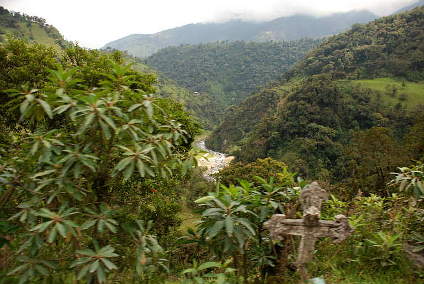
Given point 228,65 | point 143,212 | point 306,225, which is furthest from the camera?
point 228,65

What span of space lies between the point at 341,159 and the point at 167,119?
142 feet

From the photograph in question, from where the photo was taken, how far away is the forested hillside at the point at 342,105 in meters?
44.6

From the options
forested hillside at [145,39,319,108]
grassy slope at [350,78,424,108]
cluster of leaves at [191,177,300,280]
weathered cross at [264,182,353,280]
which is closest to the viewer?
cluster of leaves at [191,177,300,280]

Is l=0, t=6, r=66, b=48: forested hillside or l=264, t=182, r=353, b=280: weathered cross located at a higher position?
l=0, t=6, r=66, b=48: forested hillside

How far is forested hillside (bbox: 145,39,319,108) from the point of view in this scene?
146500mm

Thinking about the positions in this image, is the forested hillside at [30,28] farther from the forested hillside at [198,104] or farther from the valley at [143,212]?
the valley at [143,212]

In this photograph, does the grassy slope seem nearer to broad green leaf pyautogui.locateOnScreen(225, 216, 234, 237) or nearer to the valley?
the valley

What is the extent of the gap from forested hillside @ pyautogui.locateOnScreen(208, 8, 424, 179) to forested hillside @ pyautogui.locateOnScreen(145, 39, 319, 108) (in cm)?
5738

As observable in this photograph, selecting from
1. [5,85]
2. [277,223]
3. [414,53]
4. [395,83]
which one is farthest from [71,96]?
[414,53]

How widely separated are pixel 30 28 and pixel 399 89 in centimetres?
8353

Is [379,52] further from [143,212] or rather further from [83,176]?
[83,176]

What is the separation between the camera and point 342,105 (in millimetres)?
50906

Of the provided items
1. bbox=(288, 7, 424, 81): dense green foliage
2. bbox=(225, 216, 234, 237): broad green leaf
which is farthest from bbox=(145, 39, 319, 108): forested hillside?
bbox=(225, 216, 234, 237): broad green leaf

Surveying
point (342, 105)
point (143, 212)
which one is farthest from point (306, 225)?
point (342, 105)
